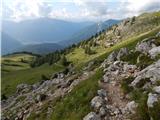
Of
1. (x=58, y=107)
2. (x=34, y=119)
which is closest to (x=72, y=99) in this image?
(x=58, y=107)

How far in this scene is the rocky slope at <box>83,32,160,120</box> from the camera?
32969 mm

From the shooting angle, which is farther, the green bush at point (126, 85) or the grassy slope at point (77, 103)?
the grassy slope at point (77, 103)

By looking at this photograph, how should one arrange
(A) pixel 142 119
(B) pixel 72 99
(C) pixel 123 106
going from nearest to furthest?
1. (A) pixel 142 119
2. (C) pixel 123 106
3. (B) pixel 72 99

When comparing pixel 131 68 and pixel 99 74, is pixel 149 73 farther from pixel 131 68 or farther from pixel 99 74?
pixel 99 74

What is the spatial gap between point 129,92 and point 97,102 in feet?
12.2

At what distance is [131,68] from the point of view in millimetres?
43562

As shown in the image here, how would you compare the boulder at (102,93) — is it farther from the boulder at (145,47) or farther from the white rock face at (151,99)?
the boulder at (145,47)

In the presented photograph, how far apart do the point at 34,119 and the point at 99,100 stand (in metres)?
12.1

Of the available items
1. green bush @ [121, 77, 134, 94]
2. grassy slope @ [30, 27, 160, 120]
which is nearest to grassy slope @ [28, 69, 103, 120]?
grassy slope @ [30, 27, 160, 120]

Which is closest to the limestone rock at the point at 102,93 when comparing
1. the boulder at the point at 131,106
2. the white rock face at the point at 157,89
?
the boulder at the point at 131,106

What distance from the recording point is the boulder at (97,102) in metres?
36.9

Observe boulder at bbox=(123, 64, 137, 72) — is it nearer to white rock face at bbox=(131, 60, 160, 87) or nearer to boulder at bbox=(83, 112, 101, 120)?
white rock face at bbox=(131, 60, 160, 87)

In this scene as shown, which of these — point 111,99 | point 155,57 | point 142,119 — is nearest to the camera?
point 142,119

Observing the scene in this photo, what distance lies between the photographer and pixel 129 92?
122 ft
